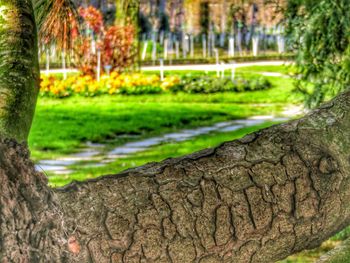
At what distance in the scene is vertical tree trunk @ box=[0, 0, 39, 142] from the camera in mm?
1840

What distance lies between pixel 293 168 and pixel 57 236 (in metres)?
0.55

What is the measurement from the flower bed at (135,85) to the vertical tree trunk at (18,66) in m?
15.0

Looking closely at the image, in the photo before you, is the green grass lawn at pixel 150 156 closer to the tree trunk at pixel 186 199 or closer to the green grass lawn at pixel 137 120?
the green grass lawn at pixel 137 120

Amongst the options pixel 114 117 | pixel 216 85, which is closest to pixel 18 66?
pixel 114 117

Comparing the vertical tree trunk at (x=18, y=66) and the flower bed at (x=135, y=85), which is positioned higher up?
the vertical tree trunk at (x=18, y=66)

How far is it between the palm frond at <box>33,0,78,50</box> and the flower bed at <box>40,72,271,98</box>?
14199 millimetres

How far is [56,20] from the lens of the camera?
2.75m

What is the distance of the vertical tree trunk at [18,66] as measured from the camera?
72.4 inches

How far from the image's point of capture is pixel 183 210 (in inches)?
69.0

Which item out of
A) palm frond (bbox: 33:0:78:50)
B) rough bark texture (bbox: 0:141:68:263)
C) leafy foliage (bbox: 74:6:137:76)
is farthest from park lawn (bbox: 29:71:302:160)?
rough bark texture (bbox: 0:141:68:263)

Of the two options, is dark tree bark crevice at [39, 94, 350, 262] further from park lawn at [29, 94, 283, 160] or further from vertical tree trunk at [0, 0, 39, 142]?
park lawn at [29, 94, 283, 160]

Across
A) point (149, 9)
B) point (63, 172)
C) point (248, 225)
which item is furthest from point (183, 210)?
point (149, 9)

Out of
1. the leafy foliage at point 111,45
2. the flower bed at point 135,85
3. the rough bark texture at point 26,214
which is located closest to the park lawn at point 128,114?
the flower bed at point 135,85

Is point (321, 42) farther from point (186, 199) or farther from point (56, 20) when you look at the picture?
point (186, 199)
